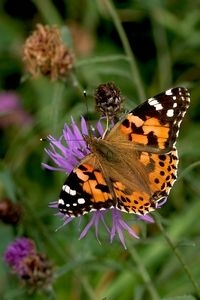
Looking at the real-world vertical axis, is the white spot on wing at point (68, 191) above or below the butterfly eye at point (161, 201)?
above

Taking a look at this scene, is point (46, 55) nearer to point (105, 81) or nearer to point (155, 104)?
point (155, 104)

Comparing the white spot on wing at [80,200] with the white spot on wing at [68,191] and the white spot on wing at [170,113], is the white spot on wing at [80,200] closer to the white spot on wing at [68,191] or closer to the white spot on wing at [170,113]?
the white spot on wing at [68,191]

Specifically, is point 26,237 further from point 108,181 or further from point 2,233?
point 108,181

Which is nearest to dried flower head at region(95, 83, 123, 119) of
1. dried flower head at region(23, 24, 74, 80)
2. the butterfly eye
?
the butterfly eye

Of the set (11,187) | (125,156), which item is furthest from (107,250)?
(125,156)

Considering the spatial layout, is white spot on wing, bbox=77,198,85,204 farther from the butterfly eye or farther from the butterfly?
the butterfly eye

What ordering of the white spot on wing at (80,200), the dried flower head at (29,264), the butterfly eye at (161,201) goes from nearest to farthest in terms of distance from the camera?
the white spot on wing at (80,200)
the butterfly eye at (161,201)
the dried flower head at (29,264)

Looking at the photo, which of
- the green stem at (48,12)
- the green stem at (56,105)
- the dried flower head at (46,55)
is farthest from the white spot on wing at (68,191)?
the green stem at (48,12)
